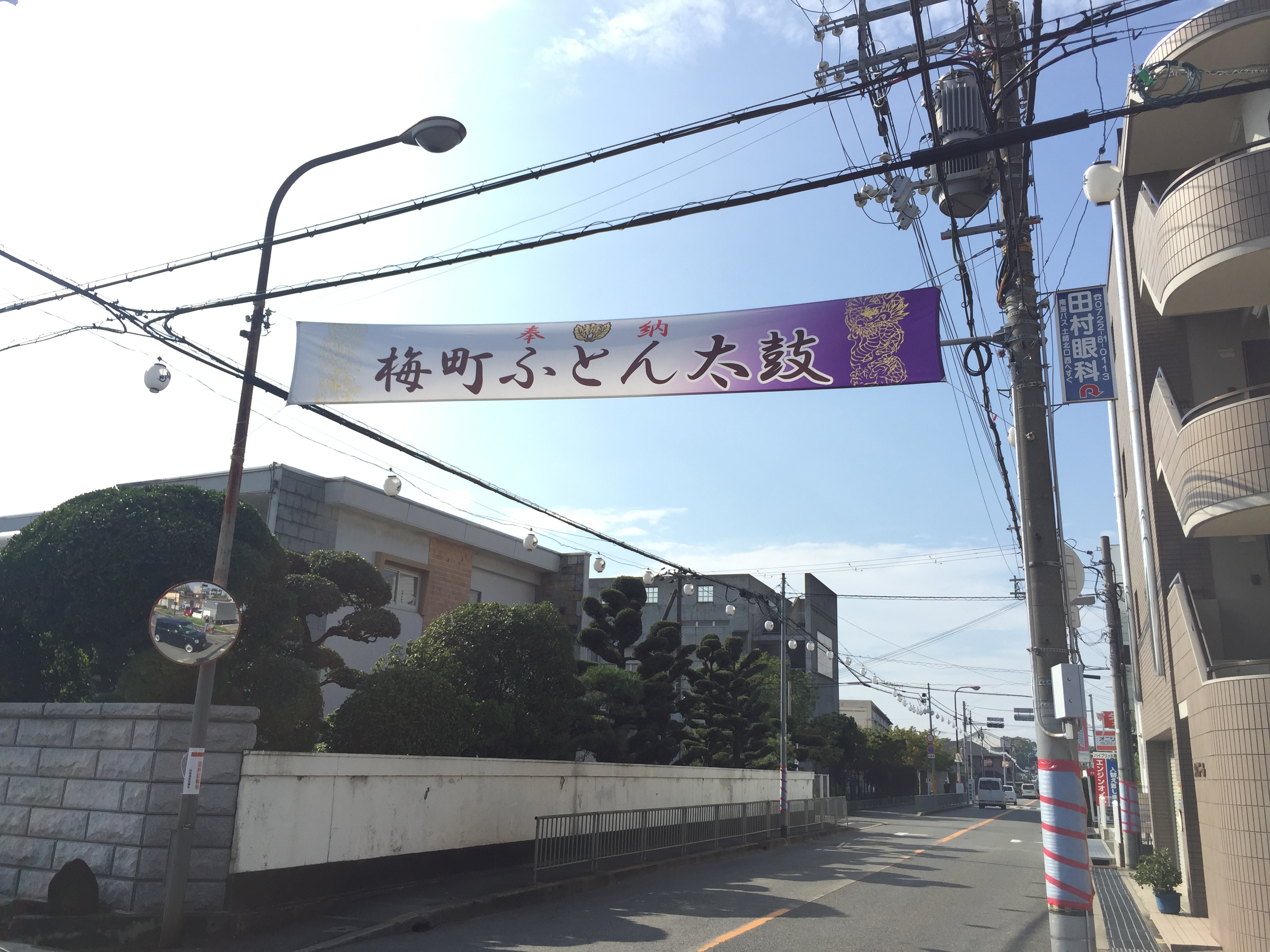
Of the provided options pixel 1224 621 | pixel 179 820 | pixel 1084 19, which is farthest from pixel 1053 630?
pixel 179 820

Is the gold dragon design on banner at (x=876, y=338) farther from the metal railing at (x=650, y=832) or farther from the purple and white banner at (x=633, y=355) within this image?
the metal railing at (x=650, y=832)

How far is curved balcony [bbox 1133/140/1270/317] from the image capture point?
11.3 meters

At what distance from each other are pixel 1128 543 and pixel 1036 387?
584 inches

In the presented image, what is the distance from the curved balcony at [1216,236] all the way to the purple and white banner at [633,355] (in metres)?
4.94

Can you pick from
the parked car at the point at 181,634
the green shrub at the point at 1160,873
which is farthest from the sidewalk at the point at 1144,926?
the parked car at the point at 181,634

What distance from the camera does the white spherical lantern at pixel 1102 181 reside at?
8180 millimetres

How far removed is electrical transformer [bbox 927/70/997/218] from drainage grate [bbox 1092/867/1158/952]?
9029 mm

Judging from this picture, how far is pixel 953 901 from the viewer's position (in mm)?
14586

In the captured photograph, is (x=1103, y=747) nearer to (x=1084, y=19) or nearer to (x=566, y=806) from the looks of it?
(x=566, y=806)

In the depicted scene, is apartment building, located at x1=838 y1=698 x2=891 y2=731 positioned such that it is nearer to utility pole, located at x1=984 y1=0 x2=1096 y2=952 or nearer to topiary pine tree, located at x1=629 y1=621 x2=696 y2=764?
topiary pine tree, located at x1=629 y1=621 x2=696 y2=764

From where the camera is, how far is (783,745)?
28.0 m

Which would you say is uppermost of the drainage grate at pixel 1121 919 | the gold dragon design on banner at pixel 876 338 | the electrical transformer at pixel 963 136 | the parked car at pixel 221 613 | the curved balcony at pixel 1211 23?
the curved balcony at pixel 1211 23

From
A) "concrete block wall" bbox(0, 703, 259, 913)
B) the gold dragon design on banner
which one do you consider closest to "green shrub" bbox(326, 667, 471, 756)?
"concrete block wall" bbox(0, 703, 259, 913)

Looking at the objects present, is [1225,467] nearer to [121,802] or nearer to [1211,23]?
[1211,23]
